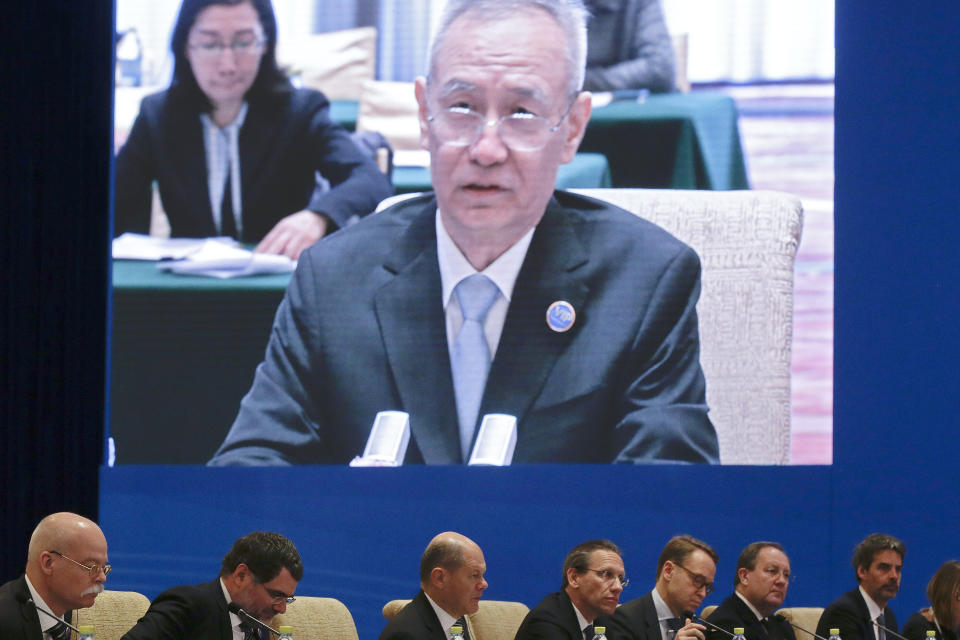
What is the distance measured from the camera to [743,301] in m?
5.41

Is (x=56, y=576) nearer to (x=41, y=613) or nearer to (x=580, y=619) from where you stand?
(x=41, y=613)

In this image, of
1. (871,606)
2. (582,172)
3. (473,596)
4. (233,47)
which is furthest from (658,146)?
(473,596)

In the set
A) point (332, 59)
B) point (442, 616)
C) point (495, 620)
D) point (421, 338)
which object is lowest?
point (495, 620)

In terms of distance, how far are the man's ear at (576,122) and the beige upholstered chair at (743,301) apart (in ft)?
1.06

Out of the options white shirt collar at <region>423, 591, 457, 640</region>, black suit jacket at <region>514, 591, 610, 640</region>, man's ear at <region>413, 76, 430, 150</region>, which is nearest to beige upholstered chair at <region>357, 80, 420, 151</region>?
man's ear at <region>413, 76, 430, 150</region>

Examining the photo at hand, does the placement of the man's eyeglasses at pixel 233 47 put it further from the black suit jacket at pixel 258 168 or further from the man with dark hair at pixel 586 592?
the man with dark hair at pixel 586 592

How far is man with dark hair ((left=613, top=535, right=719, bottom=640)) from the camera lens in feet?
13.0

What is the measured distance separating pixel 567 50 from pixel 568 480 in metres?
1.75

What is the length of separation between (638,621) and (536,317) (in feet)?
5.59

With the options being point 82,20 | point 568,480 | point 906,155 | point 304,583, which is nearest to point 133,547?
point 304,583

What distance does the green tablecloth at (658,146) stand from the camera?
17.9 ft

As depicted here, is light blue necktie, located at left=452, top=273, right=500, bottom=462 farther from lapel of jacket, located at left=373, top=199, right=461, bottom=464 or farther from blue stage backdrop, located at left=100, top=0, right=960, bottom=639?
blue stage backdrop, located at left=100, top=0, right=960, bottom=639

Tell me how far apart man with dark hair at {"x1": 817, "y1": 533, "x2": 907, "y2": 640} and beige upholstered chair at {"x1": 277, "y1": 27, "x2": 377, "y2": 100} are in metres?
Result: 2.70

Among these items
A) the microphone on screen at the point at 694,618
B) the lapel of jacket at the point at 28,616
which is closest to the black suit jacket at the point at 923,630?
the microphone on screen at the point at 694,618
